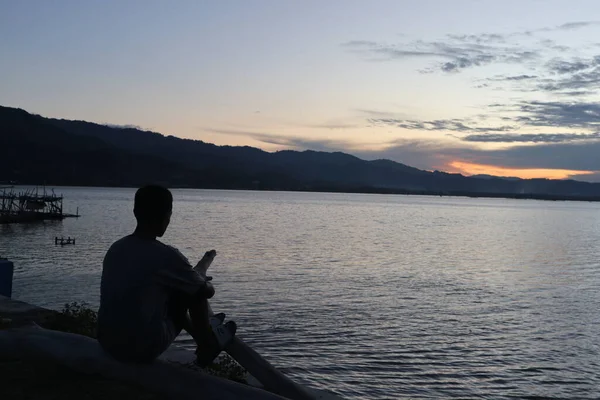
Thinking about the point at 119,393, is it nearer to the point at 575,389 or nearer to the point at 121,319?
the point at 121,319

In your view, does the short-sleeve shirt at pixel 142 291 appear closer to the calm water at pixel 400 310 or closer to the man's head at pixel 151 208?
the man's head at pixel 151 208

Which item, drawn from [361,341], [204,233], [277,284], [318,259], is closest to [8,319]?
[361,341]

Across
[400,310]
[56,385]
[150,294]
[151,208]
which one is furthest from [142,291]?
[400,310]

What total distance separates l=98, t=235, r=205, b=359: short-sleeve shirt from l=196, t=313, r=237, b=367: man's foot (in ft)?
1.15

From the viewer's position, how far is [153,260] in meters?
5.36

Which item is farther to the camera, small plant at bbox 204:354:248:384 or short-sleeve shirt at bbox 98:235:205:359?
small plant at bbox 204:354:248:384

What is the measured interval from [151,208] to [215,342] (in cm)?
145

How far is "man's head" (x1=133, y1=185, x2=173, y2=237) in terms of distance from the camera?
561cm

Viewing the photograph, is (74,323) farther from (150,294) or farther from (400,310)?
(400,310)

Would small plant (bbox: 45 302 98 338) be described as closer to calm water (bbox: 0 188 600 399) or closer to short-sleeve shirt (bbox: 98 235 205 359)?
calm water (bbox: 0 188 600 399)

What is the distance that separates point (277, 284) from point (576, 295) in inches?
715

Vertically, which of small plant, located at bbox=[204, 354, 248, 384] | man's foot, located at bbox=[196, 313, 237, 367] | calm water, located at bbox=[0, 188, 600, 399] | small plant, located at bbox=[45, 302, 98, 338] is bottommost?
calm water, located at bbox=[0, 188, 600, 399]

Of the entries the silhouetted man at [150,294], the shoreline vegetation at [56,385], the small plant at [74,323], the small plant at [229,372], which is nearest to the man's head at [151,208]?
the silhouetted man at [150,294]

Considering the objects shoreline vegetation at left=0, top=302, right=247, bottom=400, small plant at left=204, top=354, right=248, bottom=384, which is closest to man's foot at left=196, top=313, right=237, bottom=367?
shoreline vegetation at left=0, top=302, right=247, bottom=400
